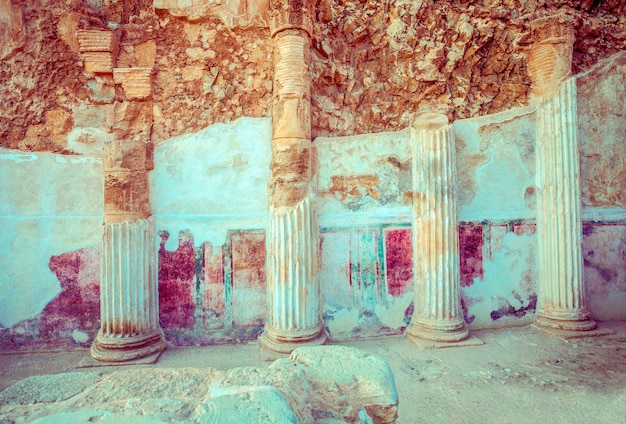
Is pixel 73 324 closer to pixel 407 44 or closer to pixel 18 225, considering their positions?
pixel 18 225

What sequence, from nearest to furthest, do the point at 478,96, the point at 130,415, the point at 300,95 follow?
the point at 130,415
the point at 300,95
the point at 478,96

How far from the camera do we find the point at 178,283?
370 cm

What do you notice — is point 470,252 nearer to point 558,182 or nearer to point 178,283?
point 558,182

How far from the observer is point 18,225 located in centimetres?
360

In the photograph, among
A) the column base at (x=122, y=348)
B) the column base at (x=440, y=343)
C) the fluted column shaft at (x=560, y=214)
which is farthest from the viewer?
the fluted column shaft at (x=560, y=214)

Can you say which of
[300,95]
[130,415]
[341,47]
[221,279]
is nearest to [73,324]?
[221,279]

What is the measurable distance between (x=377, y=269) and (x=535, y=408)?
173 centimetres

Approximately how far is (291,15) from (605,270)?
4.39 m

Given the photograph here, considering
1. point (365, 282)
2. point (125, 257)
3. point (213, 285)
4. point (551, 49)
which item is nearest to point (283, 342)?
point (213, 285)

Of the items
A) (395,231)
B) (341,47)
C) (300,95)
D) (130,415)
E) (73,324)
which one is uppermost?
(341,47)

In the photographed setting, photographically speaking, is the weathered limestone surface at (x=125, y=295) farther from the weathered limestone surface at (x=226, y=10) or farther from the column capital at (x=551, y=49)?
the column capital at (x=551, y=49)

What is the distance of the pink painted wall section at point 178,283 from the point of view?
369 cm

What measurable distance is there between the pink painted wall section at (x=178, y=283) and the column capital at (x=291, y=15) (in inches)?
86.9

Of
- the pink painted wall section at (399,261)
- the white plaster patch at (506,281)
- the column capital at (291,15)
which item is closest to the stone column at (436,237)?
the pink painted wall section at (399,261)
